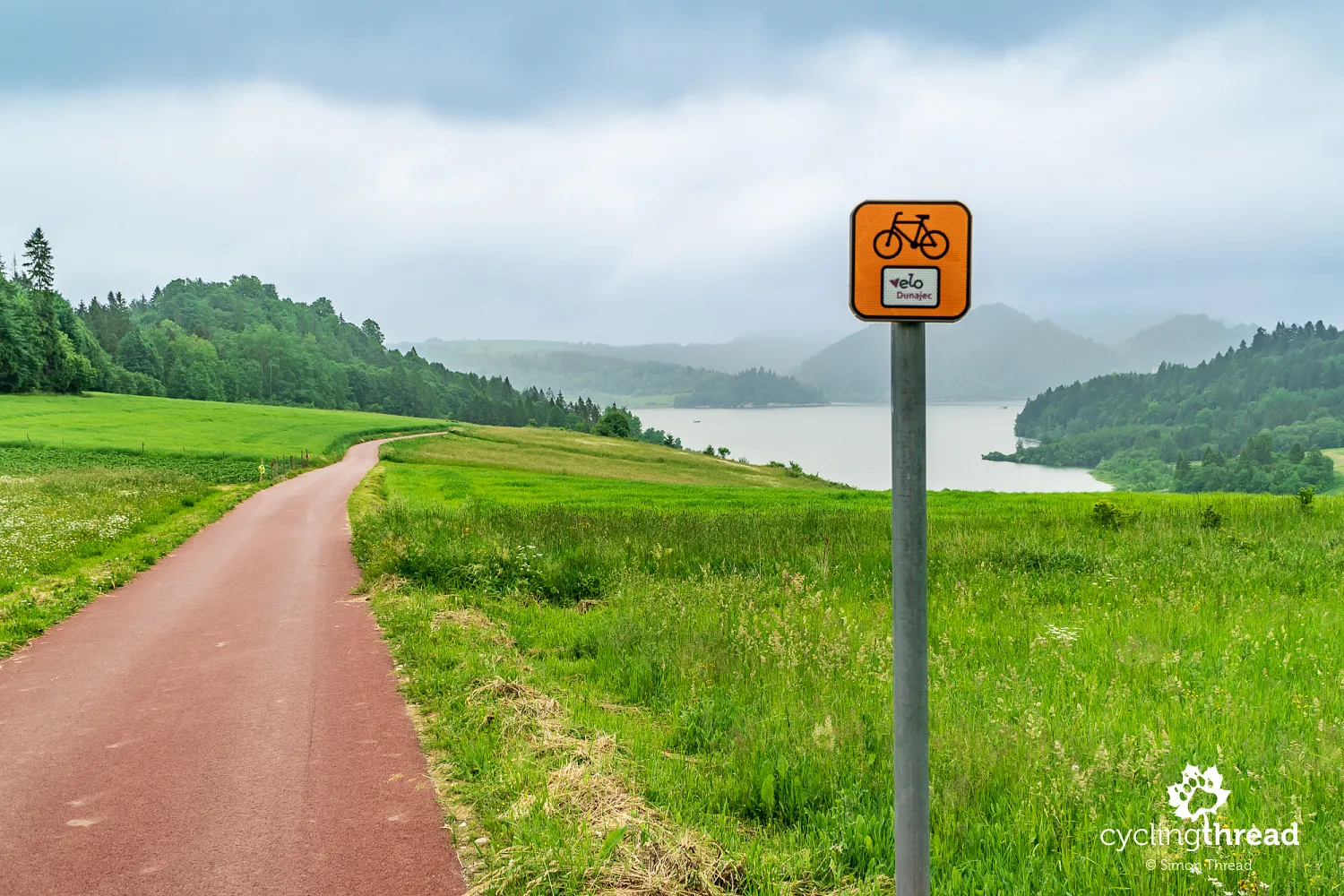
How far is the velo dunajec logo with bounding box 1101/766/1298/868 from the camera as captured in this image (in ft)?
13.2

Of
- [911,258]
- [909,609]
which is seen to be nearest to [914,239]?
[911,258]

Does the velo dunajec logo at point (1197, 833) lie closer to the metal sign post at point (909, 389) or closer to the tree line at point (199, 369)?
the metal sign post at point (909, 389)

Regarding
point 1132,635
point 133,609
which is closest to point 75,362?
point 133,609

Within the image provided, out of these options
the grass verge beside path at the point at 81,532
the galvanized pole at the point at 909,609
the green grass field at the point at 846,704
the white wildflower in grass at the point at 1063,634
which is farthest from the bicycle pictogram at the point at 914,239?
the grass verge beside path at the point at 81,532

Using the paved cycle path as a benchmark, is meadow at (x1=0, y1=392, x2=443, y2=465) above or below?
above

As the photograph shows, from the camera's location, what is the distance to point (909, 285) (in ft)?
8.29

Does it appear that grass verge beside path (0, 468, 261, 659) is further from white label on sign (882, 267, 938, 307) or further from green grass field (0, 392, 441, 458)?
green grass field (0, 392, 441, 458)

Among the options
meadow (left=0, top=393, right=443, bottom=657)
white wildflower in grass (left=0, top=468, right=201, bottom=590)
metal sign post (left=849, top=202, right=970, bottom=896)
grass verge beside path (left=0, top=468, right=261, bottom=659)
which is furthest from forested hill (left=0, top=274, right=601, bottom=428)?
metal sign post (left=849, top=202, right=970, bottom=896)

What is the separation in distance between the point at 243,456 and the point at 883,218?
55170 mm

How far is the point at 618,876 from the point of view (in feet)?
13.6

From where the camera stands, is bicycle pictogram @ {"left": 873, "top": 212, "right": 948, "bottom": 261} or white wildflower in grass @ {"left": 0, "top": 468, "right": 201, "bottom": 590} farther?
white wildflower in grass @ {"left": 0, "top": 468, "right": 201, "bottom": 590}

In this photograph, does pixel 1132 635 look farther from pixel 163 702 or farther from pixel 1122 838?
pixel 163 702

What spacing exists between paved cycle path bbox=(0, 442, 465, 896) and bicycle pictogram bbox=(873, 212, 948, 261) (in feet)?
13.3

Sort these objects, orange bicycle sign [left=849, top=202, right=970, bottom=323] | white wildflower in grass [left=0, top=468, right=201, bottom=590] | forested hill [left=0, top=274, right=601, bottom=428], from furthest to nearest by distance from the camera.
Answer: forested hill [left=0, top=274, right=601, bottom=428] → white wildflower in grass [left=0, top=468, right=201, bottom=590] → orange bicycle sign [left=849, top=202, right=970, bottom=323]
